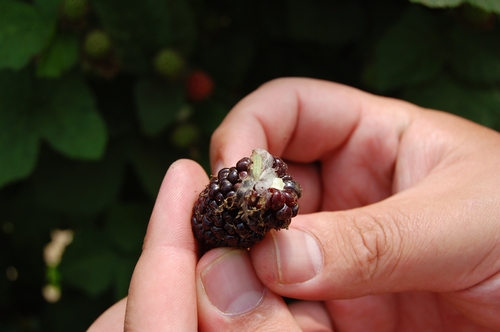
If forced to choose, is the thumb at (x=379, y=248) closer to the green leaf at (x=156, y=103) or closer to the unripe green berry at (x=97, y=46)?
the green leaf at (x=156, y=103)

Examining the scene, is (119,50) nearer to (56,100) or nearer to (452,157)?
(56,100)

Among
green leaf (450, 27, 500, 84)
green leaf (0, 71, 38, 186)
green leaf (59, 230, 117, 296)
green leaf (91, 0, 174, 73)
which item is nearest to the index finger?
green leaf (450, 27, 500, 84)

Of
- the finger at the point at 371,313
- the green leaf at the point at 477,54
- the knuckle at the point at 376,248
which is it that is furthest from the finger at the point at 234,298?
the green leaf at the point at 477,54

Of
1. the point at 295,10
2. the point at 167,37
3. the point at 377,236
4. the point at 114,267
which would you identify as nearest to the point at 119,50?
the point at 167,37

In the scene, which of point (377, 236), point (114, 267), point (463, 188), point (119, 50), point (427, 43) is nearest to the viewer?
point (377, 236)

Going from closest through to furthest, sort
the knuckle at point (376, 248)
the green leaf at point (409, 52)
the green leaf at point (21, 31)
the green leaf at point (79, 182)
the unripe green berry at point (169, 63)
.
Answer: the knuckle at point (376, 248) < the green leaf at point (21, 31) < the unripe green berry at point (169, 63) < the green leaf at point (409, 52) < the green leaf at point (79, 182)

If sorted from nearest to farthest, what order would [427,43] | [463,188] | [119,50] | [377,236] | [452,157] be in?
[377,236]
[463,188]
[452,157]
[119,50]
[427,43]

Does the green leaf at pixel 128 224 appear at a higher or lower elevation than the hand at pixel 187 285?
lower
